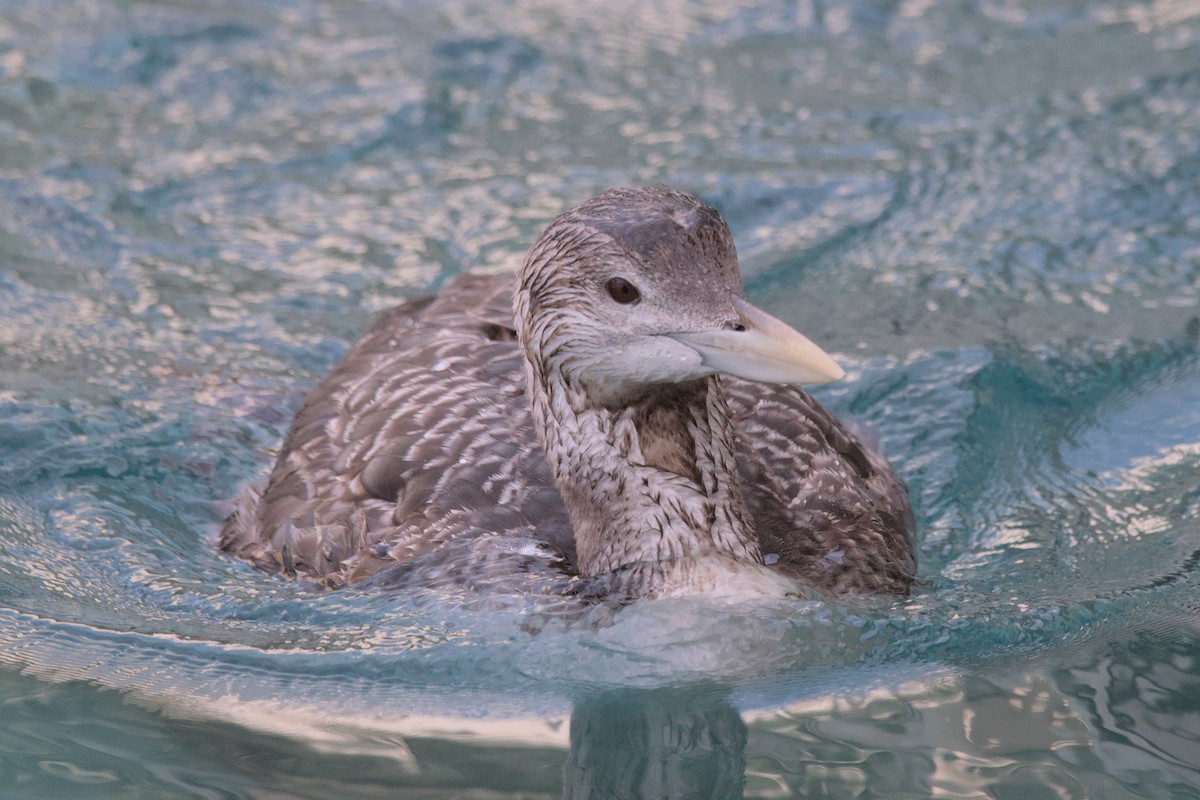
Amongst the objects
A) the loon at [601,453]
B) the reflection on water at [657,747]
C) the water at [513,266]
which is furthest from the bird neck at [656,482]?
the reflection on water at [657,747]

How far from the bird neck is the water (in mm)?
161

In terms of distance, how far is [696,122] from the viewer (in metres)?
8.67

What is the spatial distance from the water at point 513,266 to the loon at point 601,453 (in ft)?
0.51

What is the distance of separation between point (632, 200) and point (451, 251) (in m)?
3.56

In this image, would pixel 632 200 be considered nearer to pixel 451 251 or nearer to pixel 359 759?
pixel 359 759

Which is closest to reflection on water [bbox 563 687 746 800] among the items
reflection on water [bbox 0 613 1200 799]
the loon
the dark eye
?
reflection on water [bbox 0 613 1200 799]

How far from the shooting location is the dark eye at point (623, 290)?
13.9 feet

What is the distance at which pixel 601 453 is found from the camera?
4570 mm

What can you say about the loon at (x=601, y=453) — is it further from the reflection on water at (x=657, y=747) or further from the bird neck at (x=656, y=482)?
the reflection on water at (x=657, y=747)

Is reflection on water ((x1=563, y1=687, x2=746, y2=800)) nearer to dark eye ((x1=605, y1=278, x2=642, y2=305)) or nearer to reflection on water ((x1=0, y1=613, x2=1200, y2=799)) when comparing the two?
reflection on water ((x1=0, y1=613, x2=1200, y2=799))

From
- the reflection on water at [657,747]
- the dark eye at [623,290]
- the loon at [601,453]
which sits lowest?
the reflection on water at [657,747]

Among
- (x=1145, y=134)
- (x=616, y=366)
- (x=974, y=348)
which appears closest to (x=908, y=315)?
(x=974, y=348)

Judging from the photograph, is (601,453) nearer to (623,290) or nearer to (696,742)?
(623,290)

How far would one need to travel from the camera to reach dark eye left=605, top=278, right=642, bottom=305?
13.9 feet
